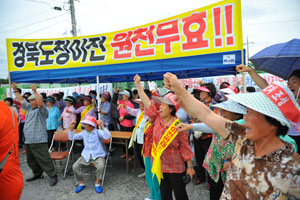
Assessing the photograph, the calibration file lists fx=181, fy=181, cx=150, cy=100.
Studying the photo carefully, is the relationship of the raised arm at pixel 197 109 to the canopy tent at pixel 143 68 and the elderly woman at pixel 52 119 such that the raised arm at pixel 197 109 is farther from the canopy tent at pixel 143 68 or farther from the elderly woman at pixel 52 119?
the elderly woman at pixel 52 119

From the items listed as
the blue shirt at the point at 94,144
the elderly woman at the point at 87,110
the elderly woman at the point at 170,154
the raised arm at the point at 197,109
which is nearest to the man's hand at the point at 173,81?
the raised arm at the point at 197,109

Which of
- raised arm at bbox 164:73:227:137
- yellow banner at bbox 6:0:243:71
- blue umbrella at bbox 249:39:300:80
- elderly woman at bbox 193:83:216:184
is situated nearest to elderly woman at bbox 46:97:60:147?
yellow banner at bbox 6:0:243:71

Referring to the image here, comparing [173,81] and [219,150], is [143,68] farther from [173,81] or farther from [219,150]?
[173,81]

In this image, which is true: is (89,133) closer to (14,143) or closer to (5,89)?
(14,143)

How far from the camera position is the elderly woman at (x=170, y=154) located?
2381mm

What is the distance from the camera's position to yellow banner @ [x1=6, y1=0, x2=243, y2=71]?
11.3 ft

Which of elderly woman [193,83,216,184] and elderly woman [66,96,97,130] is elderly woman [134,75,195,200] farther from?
elderly woman [66,96,97,130]

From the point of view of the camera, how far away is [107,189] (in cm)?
375

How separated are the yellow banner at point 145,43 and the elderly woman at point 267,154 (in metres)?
2.67

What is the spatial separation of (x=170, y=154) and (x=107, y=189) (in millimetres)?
2079

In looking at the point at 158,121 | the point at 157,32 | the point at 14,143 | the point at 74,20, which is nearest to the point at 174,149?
the point at 158,121

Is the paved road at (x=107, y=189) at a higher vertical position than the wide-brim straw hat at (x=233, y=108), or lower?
lower

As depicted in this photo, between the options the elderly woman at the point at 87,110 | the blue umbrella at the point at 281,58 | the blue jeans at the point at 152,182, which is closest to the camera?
the blue umbrella at the point at 281,58

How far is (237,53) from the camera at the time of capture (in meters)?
3.40
